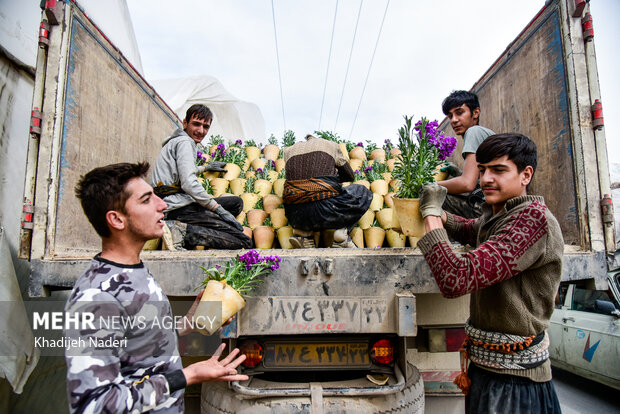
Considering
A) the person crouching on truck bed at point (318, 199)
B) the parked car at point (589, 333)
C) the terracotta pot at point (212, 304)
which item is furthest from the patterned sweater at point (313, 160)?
the parked car at point (589, 333)

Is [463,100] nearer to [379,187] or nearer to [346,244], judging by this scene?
[379,187]

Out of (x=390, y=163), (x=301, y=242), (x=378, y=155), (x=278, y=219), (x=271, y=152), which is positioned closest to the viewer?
(x=301, y=242)

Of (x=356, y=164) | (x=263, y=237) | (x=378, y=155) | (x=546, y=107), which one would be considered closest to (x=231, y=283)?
(x=263, y=237)

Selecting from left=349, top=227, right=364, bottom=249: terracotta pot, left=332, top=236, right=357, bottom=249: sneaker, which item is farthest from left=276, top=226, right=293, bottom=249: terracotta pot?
left=349, top=227, right=364, bottom=249: terracotta pot

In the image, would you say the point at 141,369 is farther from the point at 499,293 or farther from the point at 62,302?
the point at 62,302

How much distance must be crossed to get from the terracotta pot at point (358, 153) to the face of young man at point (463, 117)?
160 cm

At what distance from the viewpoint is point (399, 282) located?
5.57 feet

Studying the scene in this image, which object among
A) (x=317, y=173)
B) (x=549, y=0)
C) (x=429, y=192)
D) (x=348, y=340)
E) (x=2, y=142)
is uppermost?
(x=549, y=0)

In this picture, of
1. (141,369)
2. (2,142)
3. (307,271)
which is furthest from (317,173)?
(2,142)

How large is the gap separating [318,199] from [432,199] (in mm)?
1243

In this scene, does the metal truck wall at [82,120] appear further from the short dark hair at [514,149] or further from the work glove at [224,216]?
the short dark hair at [514,149]

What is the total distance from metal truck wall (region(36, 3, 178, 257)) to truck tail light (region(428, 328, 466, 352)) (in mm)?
1966

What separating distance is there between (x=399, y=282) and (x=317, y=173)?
136 cm

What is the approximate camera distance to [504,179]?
4.44 feet
